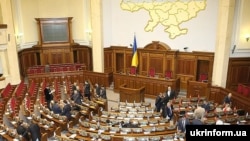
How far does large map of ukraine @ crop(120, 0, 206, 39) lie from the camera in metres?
16.3

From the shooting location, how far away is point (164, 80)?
15.5m

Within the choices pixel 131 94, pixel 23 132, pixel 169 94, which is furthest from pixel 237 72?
pixel 23 132

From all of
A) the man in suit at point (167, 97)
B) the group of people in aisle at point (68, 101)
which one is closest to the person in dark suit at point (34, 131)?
the group of people in aisle at point (68, 101)

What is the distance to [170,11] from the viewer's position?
1703 cm

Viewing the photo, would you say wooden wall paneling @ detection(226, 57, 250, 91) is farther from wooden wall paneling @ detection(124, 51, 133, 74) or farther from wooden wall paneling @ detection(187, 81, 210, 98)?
wooden wall paneling @ detection(124, 51, 133, 74)

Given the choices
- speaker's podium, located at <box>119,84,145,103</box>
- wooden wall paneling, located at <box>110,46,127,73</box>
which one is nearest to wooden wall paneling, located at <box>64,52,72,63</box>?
wooden wall paneling, located at <box>110,46,127,73</box>

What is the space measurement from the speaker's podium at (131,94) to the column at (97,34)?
4.03 m

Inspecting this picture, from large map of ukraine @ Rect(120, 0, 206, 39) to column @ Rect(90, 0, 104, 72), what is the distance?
2.40 meters

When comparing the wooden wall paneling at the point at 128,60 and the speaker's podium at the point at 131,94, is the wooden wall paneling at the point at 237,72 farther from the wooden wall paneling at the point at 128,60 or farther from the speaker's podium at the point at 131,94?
the wooden wall paneling at the point at 128,60

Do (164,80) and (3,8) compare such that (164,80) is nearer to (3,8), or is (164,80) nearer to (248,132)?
(3,8)

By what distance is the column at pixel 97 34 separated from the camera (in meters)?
17.7

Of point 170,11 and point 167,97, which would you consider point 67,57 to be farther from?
point 167,97

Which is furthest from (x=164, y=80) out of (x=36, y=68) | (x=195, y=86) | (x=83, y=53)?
(x=36, y=68)

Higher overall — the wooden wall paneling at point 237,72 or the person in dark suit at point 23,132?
the wooden wall paneling at point 237,72
